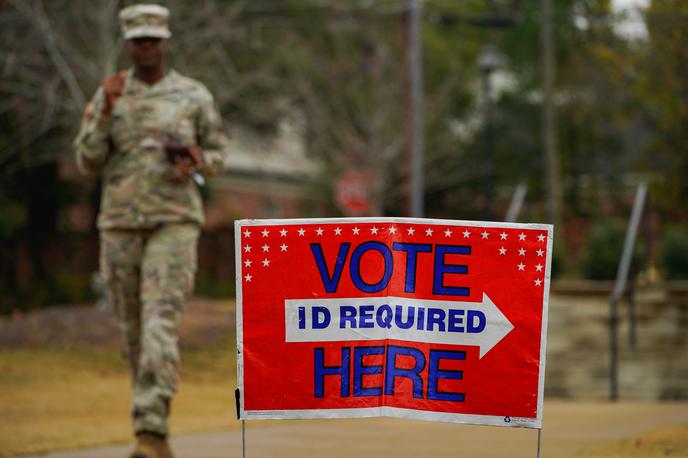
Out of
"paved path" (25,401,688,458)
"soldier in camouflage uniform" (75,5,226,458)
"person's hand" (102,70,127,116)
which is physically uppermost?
"person's hand" (102,70,127,116)

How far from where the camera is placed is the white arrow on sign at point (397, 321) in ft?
18.4

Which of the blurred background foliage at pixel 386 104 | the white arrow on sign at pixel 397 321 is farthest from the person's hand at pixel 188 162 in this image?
the blurred background foliage at pixel 386 104

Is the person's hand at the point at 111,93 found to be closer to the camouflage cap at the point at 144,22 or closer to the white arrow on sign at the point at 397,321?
the camouflage cap at the point at 144,22

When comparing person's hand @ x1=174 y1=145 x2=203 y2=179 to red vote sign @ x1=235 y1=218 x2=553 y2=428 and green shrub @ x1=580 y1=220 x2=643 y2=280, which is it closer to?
red vote sign @ x1=235 y1=218 x2=553 y2=428

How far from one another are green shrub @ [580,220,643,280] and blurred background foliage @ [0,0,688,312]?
2cm

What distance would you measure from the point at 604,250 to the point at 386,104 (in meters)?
19.1

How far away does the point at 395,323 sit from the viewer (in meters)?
5.66

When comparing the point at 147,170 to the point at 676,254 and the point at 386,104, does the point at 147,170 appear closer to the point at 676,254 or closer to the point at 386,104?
the point at 676,254

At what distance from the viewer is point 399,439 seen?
8250 mm

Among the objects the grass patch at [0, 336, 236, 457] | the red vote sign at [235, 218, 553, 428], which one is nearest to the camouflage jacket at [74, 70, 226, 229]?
the grass patch at [0, 336, 236, 457]

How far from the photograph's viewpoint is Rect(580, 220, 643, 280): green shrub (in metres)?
18.9

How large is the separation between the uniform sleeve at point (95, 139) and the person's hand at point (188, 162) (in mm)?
417

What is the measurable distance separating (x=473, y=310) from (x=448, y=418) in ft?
1.39

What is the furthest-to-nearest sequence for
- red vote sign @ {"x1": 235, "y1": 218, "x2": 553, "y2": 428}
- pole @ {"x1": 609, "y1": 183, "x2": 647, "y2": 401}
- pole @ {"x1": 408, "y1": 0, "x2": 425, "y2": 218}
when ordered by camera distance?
1. pole @ {"x1": 408, "y1": 0, "x2": 425, "y2": 218}
2. pole @ {"x1": 609, "y1": 183, "x2": 647, "y2": 401}
3. red vote sign @ {"x1": 235, "y1": 218, "x2": 553, "y2": 428}
